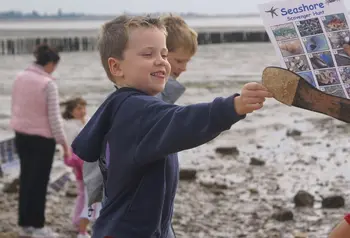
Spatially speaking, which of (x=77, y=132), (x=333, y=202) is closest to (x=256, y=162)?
(x=333, y=202)

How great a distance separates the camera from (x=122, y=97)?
276cm

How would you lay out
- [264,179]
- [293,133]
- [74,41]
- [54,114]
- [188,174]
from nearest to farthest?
[54,114], [264,179], [188,174], [293,133], [74,41]

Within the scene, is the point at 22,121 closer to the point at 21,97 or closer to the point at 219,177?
the point at 21,97

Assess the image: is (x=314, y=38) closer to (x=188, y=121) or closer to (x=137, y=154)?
(x=188, y=121)

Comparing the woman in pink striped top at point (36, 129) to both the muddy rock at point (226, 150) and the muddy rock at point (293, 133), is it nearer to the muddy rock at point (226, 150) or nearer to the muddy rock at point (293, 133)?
the muddy rock at point (226, 150)

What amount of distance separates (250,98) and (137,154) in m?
0.53

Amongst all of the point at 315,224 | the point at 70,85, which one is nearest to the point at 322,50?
the point at 315,224

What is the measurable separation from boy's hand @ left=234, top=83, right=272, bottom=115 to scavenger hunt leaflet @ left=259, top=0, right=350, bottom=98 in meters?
0.37

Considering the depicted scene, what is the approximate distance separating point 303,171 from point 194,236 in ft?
12.2

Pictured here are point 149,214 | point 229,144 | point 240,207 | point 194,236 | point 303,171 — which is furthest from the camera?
point 229,144

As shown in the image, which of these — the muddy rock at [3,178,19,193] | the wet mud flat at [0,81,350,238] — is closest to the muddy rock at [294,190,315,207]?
the wet mud flat at [0,81,350,238]

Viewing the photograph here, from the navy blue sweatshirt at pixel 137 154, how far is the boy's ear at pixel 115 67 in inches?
3.4

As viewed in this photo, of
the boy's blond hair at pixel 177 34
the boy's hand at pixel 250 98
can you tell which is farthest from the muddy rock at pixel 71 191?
the boy's hand at pixel 250 98

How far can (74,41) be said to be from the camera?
62.8 metres
